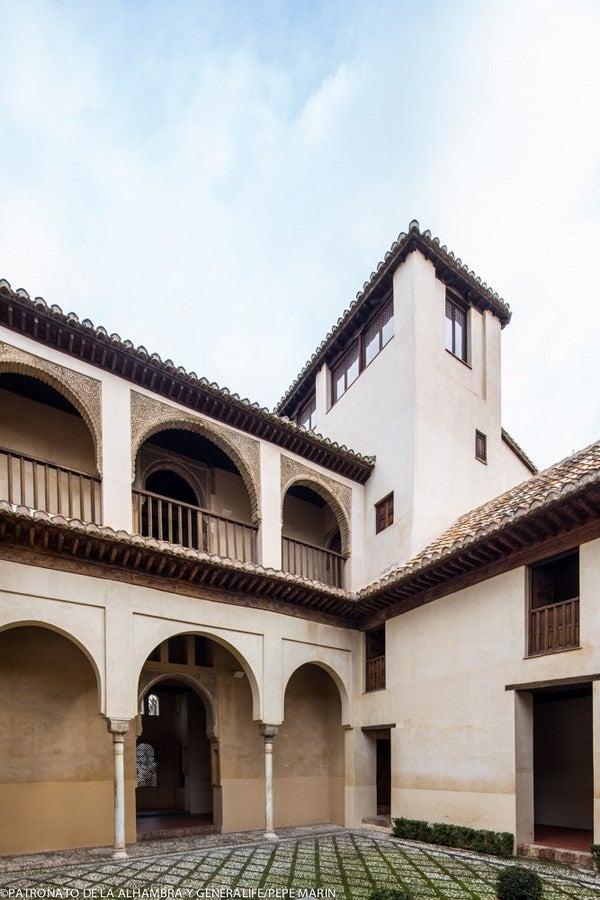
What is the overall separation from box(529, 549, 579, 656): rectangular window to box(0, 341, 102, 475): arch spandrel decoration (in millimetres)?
6059

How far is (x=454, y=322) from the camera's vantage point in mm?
13969

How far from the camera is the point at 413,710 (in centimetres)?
1044

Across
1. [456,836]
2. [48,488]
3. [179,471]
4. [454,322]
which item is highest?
[454,322]

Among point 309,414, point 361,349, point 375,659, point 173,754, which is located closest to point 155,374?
point 361,349

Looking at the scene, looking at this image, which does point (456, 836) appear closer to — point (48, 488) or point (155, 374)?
point (48, 488)

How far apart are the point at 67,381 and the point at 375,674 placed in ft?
23.4

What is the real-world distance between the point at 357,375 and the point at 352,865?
9.42m

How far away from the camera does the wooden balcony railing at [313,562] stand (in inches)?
473

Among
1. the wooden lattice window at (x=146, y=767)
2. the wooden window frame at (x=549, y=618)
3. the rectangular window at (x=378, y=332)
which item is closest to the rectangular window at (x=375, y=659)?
the wooden window frame at (x=549, y=618)

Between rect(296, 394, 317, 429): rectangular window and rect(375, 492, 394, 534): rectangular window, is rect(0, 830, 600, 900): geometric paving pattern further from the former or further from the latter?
rect(296, 394, 317, 429): rectangular window

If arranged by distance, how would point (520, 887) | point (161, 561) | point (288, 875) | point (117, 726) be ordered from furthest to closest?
point (161, 561) → point (117, 726) → point (288, 875) → point (520, 887)

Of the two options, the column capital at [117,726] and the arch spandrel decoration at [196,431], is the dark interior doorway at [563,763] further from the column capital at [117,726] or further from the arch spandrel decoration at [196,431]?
the column capital at [117,726]

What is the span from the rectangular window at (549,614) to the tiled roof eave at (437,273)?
669 centimetres

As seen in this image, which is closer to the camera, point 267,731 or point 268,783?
point 268,783
